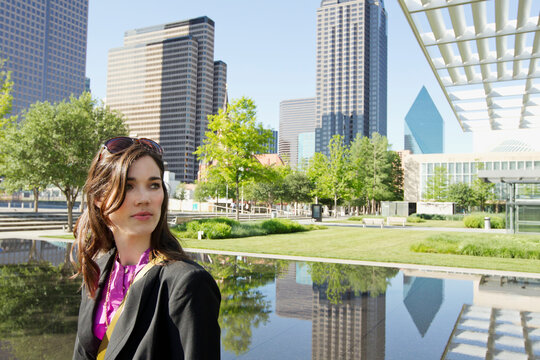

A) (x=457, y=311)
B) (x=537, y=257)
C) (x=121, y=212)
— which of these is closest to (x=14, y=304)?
A: (x=121, y=212)

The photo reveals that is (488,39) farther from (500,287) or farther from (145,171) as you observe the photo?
(145,171)

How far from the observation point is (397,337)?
5.41 meters

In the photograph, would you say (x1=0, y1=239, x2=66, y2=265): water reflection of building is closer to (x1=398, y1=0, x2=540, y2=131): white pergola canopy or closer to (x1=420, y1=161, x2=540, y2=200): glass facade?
(x1=398, y1=0, x2=540, y2=131): white pergola canopy

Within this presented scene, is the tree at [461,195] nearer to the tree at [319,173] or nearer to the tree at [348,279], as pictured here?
the tree at [319,173]

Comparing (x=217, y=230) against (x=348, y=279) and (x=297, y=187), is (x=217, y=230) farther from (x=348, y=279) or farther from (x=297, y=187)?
(x=297, y=187)

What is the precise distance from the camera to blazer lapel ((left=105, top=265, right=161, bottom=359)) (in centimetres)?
122

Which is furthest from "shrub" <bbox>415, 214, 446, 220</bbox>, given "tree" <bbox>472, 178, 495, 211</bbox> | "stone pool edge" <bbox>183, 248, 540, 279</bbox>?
"stone pool edge" <bbox>183, 248, 540, 279</bbox>

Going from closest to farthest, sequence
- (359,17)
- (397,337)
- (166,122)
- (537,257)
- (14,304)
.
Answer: (397,337) < (14,304) < (537,257) < (166,122) < (359,17)

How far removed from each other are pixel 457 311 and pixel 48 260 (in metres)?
10.7

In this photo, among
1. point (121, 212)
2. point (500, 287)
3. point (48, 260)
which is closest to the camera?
point (121, 212)

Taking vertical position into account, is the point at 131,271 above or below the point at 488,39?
below

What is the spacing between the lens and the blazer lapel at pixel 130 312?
1.22 metres

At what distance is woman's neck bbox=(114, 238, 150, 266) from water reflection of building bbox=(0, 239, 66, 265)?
1093 centimetres

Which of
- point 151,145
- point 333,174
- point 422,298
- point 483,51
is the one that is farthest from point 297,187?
point 151,145
